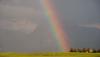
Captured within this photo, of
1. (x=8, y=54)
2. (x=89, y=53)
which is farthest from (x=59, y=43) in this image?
(x=8, y=54)

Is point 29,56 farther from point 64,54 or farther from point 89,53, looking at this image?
point 89,53

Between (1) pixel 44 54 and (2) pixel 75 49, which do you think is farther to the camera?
(2) pixel 75 49

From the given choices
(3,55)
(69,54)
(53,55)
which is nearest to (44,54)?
(53,55)

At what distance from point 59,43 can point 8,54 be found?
10.8ft

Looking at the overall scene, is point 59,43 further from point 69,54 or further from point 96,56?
point 96,56

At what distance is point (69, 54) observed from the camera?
14836 millimetres

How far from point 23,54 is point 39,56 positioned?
1144 millimetres

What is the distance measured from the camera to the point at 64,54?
14922 mm

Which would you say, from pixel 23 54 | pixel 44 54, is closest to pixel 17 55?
pixel 23 54

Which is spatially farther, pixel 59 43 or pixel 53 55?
pixel 59 43

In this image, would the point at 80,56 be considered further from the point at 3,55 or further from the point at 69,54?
the point at 3,55

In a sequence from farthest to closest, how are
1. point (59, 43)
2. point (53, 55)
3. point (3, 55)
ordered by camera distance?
point (59, 43) → point (53, 55) → point (3, 55)

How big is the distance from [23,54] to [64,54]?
2.41 metres

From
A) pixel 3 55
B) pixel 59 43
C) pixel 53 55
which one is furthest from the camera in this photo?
pixel 59 43
